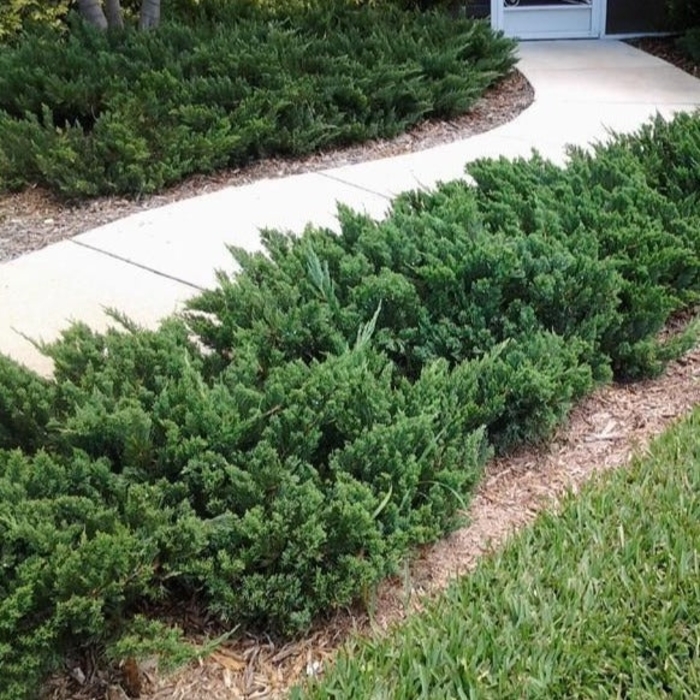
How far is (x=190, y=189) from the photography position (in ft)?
16.8

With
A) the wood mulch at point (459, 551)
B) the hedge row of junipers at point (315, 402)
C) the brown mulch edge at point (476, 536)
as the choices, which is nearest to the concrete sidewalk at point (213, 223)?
the wood mulch at point (459, 551)

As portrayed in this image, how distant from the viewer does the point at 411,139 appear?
6.08m

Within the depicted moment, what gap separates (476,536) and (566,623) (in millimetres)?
529

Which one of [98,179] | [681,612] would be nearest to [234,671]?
[681,612]

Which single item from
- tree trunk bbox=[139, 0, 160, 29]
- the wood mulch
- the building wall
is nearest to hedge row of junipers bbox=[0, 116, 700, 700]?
the wood mulch

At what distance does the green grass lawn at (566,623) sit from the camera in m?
2.08

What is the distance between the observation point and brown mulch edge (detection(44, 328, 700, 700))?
219 centimetres

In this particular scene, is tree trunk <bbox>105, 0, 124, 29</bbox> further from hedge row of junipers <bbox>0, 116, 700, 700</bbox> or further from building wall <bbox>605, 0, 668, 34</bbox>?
building wall <bbox>605, 0, 668, 34</bbox>

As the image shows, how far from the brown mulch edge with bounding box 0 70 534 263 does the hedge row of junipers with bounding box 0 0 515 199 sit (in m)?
0.07

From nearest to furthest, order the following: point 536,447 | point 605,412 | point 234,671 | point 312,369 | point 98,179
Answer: point 234,671 → point 312,369 → point 536,447 → point 605,412 → point 98,179

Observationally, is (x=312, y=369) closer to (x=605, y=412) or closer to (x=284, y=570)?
(x=284, y=570)

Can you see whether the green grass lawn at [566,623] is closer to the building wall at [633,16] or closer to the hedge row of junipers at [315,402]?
the hedge row of junipers at [315,402]

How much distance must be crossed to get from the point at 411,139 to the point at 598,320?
3.04 metres

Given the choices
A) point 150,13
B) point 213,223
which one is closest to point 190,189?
point 213,223
